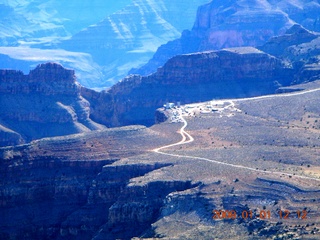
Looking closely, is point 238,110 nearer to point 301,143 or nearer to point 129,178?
point 301,143

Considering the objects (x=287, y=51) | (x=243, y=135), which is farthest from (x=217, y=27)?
(x=243, y=135)

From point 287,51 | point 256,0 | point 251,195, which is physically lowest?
point 251,195

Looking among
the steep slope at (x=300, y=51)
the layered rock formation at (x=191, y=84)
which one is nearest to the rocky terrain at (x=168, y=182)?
the steep slope at (x=300, y=51)
